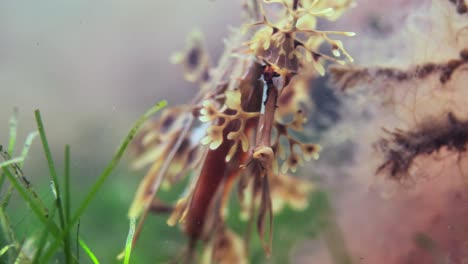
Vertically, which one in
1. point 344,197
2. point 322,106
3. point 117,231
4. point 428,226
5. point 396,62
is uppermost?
point 396,62

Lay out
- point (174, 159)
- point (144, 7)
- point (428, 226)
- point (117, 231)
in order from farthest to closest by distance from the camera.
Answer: point (144, 7) < point (117, 231) < point (174, 159) < point (428, 226)

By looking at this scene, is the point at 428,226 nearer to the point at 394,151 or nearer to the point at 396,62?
the point at 394,151

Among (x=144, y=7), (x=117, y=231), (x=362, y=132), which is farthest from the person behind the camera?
(x=144, y=7)

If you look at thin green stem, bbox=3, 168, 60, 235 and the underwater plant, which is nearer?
thin green stem, bbox=3, 168, 60, 235

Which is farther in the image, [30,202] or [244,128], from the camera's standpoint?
[244,128]

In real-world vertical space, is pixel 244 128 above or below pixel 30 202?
below

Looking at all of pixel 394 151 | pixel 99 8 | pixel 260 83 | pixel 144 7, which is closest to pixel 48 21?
pixel 99 8

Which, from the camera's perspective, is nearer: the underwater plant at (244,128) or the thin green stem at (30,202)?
the thin green stem at (30,202)

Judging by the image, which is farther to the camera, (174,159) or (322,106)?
(322,106)
